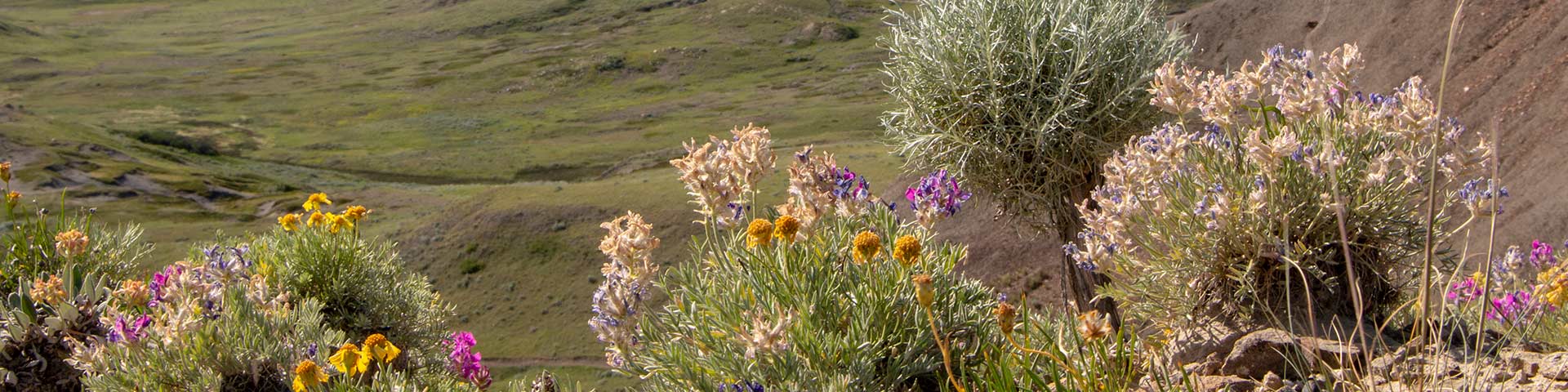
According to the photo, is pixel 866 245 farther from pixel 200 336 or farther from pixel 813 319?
pixel 200 336

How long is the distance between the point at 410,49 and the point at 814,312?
138 m

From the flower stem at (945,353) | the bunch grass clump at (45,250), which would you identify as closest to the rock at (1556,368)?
the flower stem at (945,353)

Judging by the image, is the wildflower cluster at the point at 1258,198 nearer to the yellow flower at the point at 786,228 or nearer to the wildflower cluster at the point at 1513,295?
the wildflower cluster at the point at 1513,295

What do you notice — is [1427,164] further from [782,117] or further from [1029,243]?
[782,117]

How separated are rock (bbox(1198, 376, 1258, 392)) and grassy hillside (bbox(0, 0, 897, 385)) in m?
4.73

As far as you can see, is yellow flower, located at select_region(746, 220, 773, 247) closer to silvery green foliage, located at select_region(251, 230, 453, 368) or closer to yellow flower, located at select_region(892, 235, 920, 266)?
yellow flower, located at select_region(892, 235, 920, 266)

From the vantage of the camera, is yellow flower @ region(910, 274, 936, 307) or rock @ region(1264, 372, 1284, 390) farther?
rock @ region(1264, 372, 1284, 390)

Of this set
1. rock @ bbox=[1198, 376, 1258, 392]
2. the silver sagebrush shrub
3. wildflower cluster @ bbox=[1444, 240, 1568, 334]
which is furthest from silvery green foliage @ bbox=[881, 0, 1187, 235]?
rock @ bbox=[1198, 376, 1258, 392]

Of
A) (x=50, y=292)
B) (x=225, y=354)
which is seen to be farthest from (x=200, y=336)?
(x=50, y=292)

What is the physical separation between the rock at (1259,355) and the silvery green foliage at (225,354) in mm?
3252

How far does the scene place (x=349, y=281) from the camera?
7551 mm

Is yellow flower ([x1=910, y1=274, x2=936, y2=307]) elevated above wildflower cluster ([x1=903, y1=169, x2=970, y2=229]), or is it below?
→ above

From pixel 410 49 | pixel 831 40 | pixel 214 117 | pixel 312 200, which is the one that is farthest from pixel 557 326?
pixel 410 49

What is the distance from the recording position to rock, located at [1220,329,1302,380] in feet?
12.5
